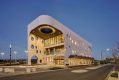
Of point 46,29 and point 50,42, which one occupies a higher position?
point 46,29

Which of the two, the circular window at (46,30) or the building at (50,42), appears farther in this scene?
the circular window at (46,30)

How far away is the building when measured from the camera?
8356 cm

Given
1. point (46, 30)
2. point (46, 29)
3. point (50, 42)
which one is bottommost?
point (50, 42)

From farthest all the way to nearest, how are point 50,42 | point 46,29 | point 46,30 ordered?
point 50,42 < point 46,30 < point 46,29

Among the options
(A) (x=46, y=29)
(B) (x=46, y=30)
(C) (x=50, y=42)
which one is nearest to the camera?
(A) (x=46, y=29)

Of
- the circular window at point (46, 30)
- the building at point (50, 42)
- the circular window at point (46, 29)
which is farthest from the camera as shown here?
the circular window at point (46, 30)

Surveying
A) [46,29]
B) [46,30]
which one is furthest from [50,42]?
[46,29]

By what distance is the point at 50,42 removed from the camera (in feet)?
312

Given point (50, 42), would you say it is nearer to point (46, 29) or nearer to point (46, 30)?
point (46, 30)

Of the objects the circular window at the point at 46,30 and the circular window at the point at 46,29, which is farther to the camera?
the circular window at the point at 46,30

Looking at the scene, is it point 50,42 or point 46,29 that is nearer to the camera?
point 46,29

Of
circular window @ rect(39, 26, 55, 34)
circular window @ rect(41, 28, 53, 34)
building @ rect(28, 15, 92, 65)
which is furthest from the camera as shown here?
circular window @ rect(41, 28, 53, 34)

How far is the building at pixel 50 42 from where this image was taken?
8356cm

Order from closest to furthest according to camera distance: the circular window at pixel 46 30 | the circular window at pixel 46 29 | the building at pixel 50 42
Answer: the building at pixel 50 42 < the circular window at pixel 46 29 < the circular window at pixel 46 30
